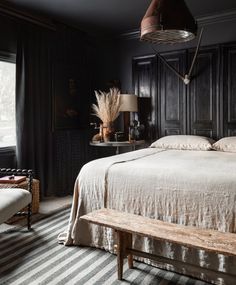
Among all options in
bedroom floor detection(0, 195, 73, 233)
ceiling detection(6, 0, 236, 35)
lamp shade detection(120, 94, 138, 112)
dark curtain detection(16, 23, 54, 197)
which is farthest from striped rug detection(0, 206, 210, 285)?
ceiling detection(6, 0, 236, 35)

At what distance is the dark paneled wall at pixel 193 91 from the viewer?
392 centimetres

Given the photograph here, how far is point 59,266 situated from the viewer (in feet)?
7.47

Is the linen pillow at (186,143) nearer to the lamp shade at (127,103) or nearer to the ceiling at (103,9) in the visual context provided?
the lamp shade at (127,103)

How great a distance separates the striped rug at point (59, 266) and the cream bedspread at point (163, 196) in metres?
0.12

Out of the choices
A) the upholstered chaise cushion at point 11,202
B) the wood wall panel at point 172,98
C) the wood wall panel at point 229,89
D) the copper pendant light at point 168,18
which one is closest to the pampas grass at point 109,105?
the wood wall panel at point 172,98

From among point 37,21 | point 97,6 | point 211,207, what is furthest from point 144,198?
point 37,21

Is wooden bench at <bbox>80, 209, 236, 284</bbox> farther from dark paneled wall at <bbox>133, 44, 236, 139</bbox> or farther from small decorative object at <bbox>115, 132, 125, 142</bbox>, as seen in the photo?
dark paneled wall at <bbox>133, 44, 236, 139</bbox>

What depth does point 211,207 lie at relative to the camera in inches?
79.0

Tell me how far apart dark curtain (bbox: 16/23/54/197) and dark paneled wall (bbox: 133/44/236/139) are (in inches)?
55.1

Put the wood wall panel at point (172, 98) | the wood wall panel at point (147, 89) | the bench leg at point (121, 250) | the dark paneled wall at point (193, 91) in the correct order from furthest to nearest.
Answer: the wood wall panel at point (147, 89) → the wood wall panel at point (172, 98) → the dark paneled wall at point (193, 91) → the bench leg at point (121, 250)

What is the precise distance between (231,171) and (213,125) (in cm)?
198

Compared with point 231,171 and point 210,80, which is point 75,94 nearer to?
point 210,80

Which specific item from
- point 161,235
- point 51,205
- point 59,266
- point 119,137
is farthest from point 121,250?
point 119,137

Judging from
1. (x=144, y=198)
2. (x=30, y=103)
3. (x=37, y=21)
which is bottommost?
(x=144, y=198)
